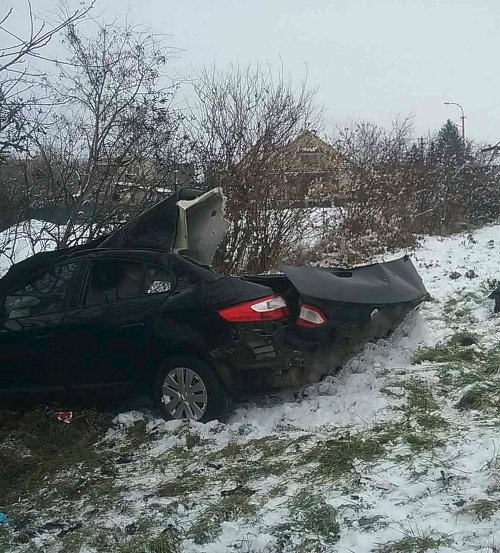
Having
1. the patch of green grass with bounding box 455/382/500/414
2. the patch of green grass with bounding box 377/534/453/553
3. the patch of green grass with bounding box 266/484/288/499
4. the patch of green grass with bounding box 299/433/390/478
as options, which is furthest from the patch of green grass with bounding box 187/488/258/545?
the patch of green grass with bounding box 455/382/500/414

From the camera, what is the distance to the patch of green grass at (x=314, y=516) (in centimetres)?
335

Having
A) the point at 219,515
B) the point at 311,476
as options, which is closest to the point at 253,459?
the point at 311,476

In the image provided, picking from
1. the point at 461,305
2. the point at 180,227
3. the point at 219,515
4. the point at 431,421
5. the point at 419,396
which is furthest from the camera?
the point at 461,305

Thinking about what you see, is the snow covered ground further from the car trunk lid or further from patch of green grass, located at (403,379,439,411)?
the car trunk lid

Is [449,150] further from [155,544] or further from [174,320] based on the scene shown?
[155,544]

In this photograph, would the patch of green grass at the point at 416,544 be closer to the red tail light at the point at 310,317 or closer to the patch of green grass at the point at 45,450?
the red tail light at the point at 310,317

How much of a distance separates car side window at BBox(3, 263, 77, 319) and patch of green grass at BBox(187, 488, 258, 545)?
2.49 m

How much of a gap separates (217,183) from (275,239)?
171 centimetres

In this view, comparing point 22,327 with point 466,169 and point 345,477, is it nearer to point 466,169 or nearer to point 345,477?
point 345,477

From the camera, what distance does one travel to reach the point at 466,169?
1784cm

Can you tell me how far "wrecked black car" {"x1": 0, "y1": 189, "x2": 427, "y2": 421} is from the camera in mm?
4945

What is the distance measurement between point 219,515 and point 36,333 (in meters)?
2.63

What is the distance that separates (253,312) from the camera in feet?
16.0

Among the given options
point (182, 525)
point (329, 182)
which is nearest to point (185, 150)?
point (329, 182)
